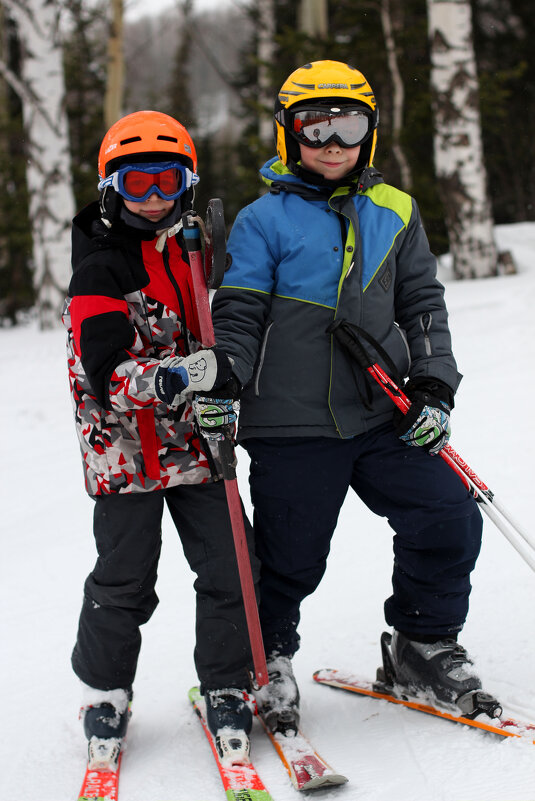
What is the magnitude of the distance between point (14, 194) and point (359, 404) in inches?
443

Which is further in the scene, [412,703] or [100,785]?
[412,703]

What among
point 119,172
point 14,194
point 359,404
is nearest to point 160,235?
point 119,172

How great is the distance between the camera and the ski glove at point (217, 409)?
238 centimetres

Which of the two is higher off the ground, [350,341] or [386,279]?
[386,279]

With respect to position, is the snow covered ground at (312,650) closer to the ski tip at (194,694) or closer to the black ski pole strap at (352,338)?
the ski tip at (194,694)

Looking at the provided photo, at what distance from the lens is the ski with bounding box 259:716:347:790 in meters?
2.28

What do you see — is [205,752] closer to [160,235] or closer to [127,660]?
[127,660]

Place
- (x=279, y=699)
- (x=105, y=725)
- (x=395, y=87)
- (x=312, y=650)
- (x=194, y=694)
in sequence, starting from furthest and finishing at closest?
(x=395, y=87), (x=312, y=650), (x=194, y=694), (x=279, y=699), (x=105, y=725)

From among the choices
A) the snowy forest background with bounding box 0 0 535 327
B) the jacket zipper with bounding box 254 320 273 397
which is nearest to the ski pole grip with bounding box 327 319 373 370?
the jacket zipper with bounding box 254 320 273 397

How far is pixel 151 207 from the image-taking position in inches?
99.3

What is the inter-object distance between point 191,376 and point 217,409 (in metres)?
Result: 0.13

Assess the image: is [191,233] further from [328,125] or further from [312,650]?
[312,650]

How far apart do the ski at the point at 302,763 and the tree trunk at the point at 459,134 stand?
266 inches

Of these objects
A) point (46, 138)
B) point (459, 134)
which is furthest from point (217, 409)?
point (46, 138)
